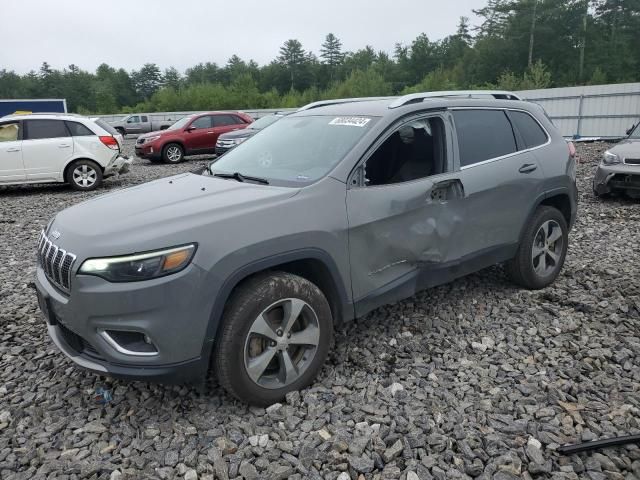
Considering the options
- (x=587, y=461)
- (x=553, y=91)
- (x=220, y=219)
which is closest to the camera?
(x=587, y=461)

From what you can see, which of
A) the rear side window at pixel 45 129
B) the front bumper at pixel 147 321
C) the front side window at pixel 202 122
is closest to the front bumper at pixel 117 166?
the rear side window at pixel 45 129

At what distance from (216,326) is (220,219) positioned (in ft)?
1.86

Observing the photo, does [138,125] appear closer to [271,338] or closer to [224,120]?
[224,120]

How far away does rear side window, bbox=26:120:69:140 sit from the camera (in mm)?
10766

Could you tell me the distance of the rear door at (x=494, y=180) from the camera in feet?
12.9

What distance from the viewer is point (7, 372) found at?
3.54 meters

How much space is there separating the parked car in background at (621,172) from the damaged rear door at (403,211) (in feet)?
19.0

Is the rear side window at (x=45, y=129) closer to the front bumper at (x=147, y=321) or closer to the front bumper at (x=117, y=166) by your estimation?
the front bumper at (x=117, y=166)

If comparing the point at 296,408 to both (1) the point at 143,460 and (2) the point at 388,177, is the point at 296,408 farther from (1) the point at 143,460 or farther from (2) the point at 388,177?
(2) the point at 388,177

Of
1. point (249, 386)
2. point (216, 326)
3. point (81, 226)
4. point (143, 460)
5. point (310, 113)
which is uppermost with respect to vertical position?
point (310, 113)

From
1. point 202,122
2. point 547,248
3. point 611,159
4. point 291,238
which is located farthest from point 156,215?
point 202,122

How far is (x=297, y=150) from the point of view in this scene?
3.75 m

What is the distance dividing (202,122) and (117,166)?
19.8ft

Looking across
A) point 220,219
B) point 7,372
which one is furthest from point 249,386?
point 7,372
